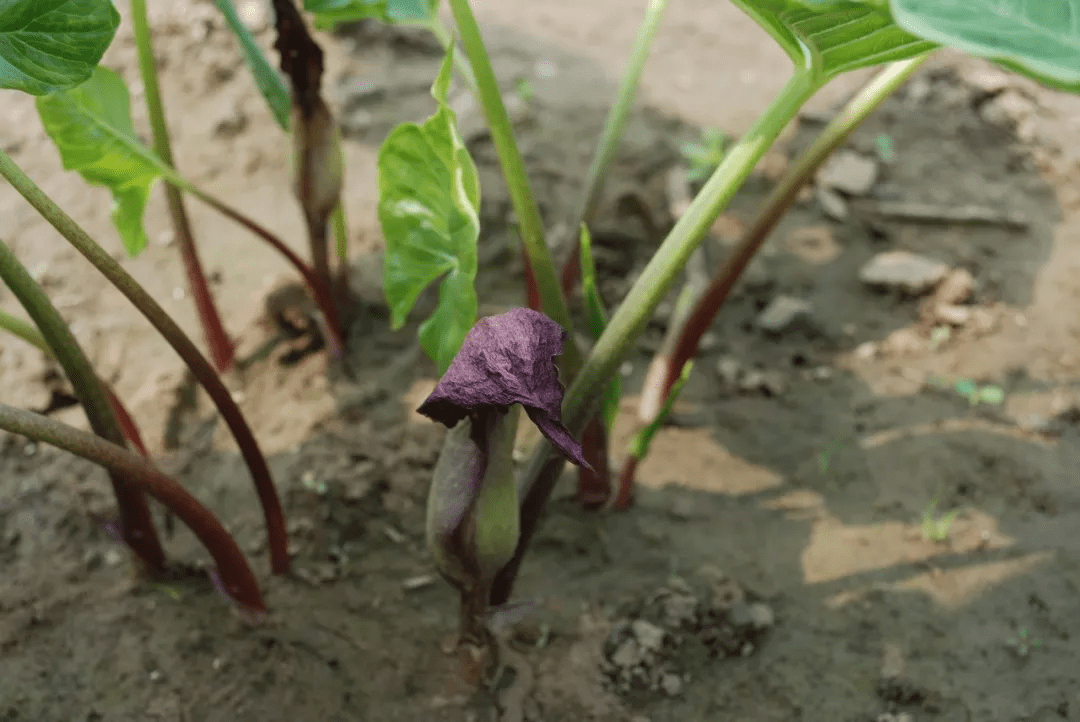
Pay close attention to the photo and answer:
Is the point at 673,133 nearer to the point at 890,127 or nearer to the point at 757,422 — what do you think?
the point at 890,127

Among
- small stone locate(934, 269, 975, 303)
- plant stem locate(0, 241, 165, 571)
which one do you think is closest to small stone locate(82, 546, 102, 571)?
plant stem locate(0, 241, 165, 571)

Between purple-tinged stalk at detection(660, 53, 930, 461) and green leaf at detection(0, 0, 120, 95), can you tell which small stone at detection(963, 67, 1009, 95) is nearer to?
purple-tinged stalk at detection(660, 53, 930, 461)

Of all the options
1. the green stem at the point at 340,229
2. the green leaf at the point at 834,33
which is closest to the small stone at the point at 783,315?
the green stem at the point at 340,229

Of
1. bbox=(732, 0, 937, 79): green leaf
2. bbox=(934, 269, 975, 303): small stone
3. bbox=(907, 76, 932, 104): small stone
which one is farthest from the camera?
bbox=(907, 76, 932, 104): small stone

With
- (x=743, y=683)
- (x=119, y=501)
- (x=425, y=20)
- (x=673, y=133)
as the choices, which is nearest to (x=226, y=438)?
(x=119, y=501)

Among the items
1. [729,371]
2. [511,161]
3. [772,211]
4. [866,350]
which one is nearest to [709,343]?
[729,371]
